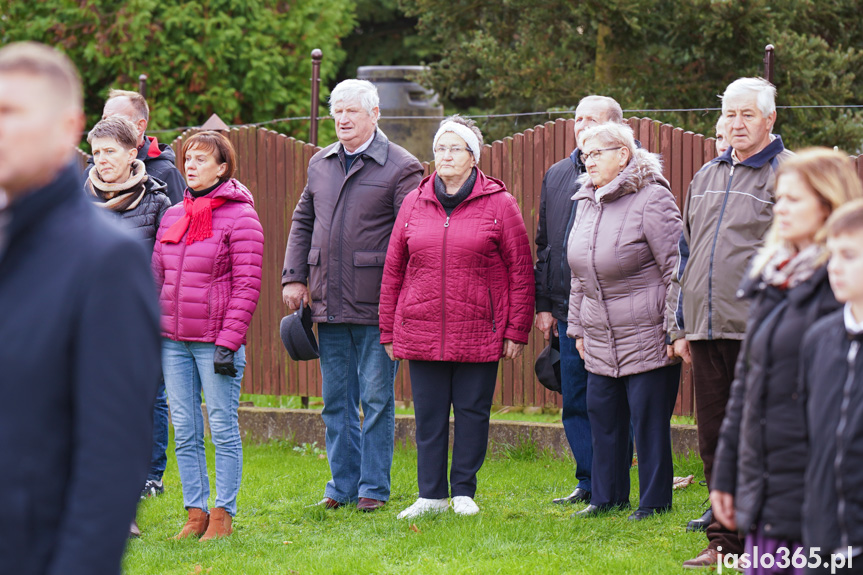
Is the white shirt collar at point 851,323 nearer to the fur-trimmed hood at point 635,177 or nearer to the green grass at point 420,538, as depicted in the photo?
the green grass at point 420,538

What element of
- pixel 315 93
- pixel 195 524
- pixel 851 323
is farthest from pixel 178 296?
pixel 315 93

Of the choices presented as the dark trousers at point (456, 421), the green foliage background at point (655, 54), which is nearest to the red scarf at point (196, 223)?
the dark trousers at point (456, 421)

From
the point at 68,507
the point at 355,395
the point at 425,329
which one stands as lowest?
the point at 355,395

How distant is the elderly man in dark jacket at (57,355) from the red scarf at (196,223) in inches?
126

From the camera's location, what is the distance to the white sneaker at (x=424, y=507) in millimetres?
5668

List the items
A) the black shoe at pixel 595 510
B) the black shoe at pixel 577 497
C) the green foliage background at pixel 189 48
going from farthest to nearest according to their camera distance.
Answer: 1. the green foliage background at pixel 189 48
2. the black shoe at pixel 577 497
3. the black shoe at pixel 595 510

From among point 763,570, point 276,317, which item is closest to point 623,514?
point 763,570

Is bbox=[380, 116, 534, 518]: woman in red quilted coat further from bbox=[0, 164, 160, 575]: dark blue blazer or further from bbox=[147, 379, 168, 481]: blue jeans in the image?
bbox=[0, 164, 160, 575]: dark blue blazer

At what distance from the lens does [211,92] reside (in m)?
17.0

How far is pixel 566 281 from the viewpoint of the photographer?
5.96 m

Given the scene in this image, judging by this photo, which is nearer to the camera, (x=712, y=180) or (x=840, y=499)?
(x=840, y=499)

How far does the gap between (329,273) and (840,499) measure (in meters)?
3.74

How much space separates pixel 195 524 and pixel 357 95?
255 centimetres

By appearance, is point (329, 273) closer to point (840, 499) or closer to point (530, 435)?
point (530, 435)
